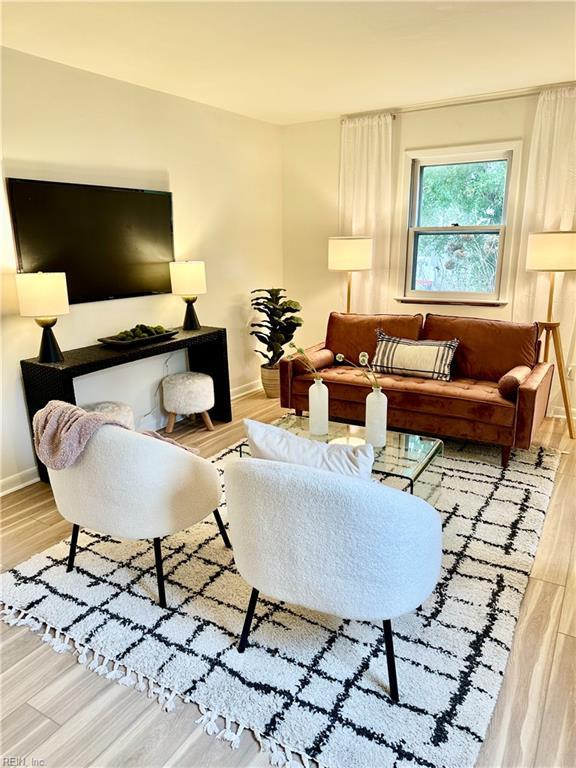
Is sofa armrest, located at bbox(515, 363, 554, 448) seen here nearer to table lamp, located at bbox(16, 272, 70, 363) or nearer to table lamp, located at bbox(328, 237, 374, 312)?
table lamp, located at bbox(328, 237, 374, 312)

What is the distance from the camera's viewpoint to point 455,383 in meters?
3.86

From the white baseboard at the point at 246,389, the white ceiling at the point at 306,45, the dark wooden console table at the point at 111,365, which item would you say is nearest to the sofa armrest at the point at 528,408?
the white ceiling at the point at 306,45

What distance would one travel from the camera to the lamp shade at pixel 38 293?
2965mm

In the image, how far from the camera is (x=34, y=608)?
2.23 meters

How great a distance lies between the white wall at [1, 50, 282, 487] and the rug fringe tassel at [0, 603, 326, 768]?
140 centimetres

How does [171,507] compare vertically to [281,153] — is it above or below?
below

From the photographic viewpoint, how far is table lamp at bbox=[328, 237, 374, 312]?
4.65m

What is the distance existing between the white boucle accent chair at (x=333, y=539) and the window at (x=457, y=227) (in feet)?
11.2

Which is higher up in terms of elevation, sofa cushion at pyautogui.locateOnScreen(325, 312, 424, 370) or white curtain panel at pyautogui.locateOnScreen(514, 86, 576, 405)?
white curtain panel at pyautogui.locateOnScreen(514, 86, 576, 405)

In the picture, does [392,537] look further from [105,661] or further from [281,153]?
[281,153]

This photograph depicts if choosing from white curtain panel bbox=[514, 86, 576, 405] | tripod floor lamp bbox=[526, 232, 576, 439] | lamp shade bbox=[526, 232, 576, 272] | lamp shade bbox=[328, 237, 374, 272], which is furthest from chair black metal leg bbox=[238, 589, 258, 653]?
white curtain panel bbox=[514, 86, 576, 405]

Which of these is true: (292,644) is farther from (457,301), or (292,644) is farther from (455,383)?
(457,301)

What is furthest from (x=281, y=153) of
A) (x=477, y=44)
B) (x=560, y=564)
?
(x=560, y=564)

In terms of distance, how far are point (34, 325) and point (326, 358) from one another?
7.29 feet
